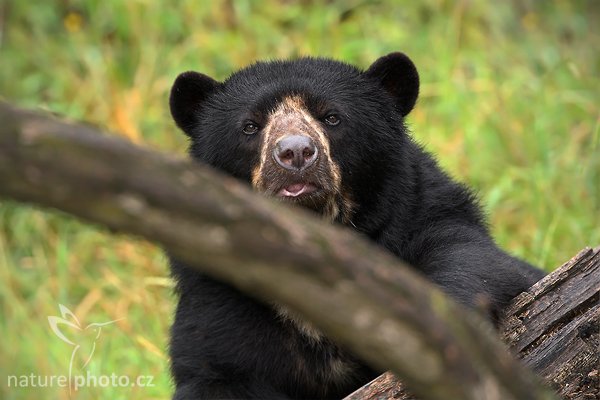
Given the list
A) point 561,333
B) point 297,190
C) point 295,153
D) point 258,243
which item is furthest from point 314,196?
point 258,243

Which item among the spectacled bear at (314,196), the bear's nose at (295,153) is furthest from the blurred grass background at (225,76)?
the bear's nose at (295,153)

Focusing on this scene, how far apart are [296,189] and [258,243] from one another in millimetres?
2161

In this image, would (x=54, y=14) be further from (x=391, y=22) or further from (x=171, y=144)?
Answer: (x=391, y=22)

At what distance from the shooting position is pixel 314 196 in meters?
4.20

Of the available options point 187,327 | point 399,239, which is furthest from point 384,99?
point 187,327

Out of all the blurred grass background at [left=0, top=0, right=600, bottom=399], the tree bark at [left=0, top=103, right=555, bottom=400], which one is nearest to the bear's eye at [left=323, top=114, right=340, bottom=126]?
the blurred grass background at [left=0, top=0, right=600, bottom=399]

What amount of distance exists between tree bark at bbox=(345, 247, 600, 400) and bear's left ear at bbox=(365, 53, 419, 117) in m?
1.38

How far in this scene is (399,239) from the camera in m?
4.45

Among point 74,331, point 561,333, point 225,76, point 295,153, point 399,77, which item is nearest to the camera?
point 561,333

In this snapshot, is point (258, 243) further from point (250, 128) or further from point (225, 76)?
point (225, 76)

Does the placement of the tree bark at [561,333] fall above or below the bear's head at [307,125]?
below

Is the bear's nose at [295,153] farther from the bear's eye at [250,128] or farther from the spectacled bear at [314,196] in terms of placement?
the bear's eye at [250,128]

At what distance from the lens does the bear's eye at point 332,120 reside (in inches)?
180

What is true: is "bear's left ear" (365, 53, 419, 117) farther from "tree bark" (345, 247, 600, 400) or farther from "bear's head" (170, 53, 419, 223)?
"tree bark" (345, 247, 600, 400)
